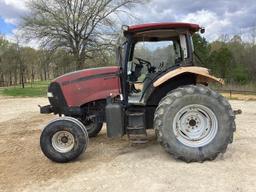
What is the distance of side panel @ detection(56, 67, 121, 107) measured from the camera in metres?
6.68

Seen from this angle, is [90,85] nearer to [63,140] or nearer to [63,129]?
[63,129]

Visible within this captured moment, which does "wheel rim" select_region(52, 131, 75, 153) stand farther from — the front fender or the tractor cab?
the front fender

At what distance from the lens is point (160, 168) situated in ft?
17.8

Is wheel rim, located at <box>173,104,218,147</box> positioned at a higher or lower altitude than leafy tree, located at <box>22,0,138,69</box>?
lower

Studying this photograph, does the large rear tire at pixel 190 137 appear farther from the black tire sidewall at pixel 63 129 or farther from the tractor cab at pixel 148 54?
the black tire sidewall at pixel 63 129

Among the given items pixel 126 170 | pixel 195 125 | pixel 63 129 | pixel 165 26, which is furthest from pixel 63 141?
pixel 165 26

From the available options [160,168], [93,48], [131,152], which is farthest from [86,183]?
[93,48]

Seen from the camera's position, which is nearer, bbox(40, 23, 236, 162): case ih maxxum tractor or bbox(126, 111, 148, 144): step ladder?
bbox(40, 23, 236, 162): case ih maxxum tractor

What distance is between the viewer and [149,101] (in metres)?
6.48

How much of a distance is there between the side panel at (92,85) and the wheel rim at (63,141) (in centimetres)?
90

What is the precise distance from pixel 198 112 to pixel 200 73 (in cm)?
64

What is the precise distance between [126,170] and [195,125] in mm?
1412

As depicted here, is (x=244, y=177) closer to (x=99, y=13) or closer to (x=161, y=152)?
(x=161, y=152)

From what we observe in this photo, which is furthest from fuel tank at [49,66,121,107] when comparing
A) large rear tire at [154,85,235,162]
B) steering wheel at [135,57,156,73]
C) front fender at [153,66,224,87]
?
large rear tire at [154,85,235,162]
